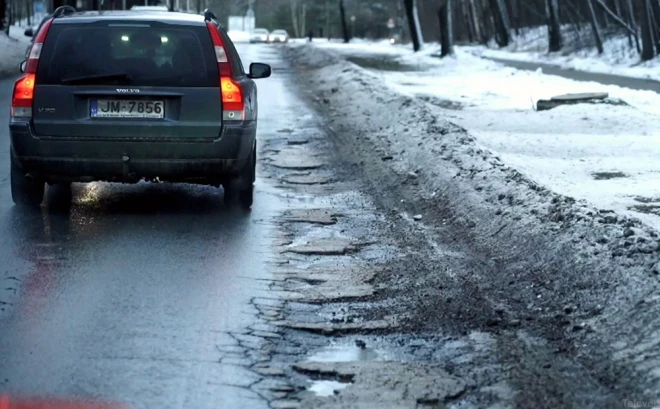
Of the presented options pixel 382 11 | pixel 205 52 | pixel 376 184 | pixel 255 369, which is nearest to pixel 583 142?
pixel 376 184

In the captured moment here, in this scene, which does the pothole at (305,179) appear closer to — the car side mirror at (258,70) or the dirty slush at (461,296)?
the dirty slush at (461,296)

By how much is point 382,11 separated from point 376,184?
109002 mm

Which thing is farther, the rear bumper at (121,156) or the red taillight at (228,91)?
the red taillight at (228,91)

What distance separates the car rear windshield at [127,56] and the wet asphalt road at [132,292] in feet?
3.68

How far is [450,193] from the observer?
11.2 metres

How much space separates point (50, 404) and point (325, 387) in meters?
1.21

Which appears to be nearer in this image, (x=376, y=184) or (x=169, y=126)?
(x=169, y=126)

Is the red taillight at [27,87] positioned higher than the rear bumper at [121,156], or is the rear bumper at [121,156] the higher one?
the red taillight at [27,87]

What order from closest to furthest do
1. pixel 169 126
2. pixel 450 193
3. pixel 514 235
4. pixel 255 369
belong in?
pixel 255 369
pixel 514 235
pixel 169 126
pixel 450 193

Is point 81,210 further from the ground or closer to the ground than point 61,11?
closer to the ground

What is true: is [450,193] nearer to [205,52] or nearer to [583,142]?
[205,52]

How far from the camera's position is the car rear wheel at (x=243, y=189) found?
1042cm

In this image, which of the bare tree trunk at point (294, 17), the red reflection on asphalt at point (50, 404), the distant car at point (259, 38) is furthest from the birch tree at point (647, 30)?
the bare tree trunk at point (294, 17)

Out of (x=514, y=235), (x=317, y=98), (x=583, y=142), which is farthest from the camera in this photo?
(x=317, y=98)
